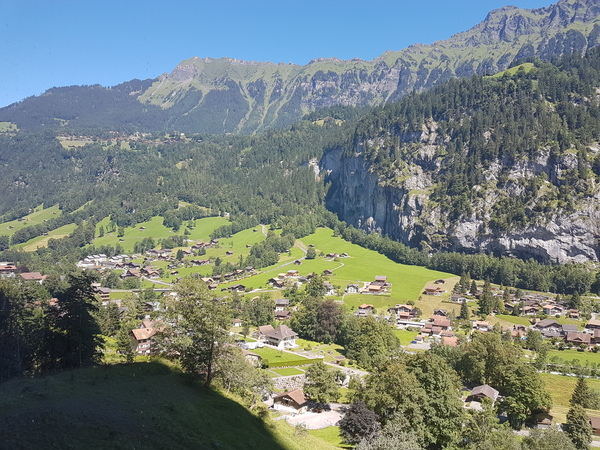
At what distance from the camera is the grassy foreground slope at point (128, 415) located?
1911cm

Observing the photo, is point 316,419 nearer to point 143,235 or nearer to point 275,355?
point 275,355

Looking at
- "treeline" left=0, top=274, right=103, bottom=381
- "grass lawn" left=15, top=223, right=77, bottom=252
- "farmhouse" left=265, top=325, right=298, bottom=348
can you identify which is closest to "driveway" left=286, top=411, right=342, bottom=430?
"treeline" left=0, top=274, right=103, bottom=381

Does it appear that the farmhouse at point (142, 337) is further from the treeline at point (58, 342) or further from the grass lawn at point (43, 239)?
the grass lawn at point (43, 239)

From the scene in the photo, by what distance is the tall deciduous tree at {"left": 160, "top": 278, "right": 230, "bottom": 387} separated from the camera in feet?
99.9

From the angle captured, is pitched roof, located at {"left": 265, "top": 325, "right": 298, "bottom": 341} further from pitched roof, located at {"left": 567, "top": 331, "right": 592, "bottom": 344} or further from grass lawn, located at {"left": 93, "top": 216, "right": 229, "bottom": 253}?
grass lawn, located at {"left": 93, "top": 216, "right": 229, "bottom": 253}

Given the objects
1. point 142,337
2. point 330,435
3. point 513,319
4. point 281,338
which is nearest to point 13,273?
point 142,337

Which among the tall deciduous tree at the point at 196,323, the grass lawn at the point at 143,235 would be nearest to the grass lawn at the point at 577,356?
the tall deciduous tree at the point at 196,323

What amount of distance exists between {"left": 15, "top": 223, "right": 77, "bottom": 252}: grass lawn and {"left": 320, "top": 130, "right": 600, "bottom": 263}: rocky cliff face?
140985 millimetres

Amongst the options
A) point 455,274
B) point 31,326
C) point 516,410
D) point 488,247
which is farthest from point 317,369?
point 488,247

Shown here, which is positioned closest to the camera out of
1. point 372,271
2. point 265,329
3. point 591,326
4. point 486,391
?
point 486,391

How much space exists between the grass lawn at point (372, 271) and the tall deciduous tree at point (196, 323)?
8049cm

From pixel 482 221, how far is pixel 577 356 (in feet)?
268

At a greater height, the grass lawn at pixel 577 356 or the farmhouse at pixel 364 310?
the farmhouse at pixel 364 310

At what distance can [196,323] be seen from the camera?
30.6m
